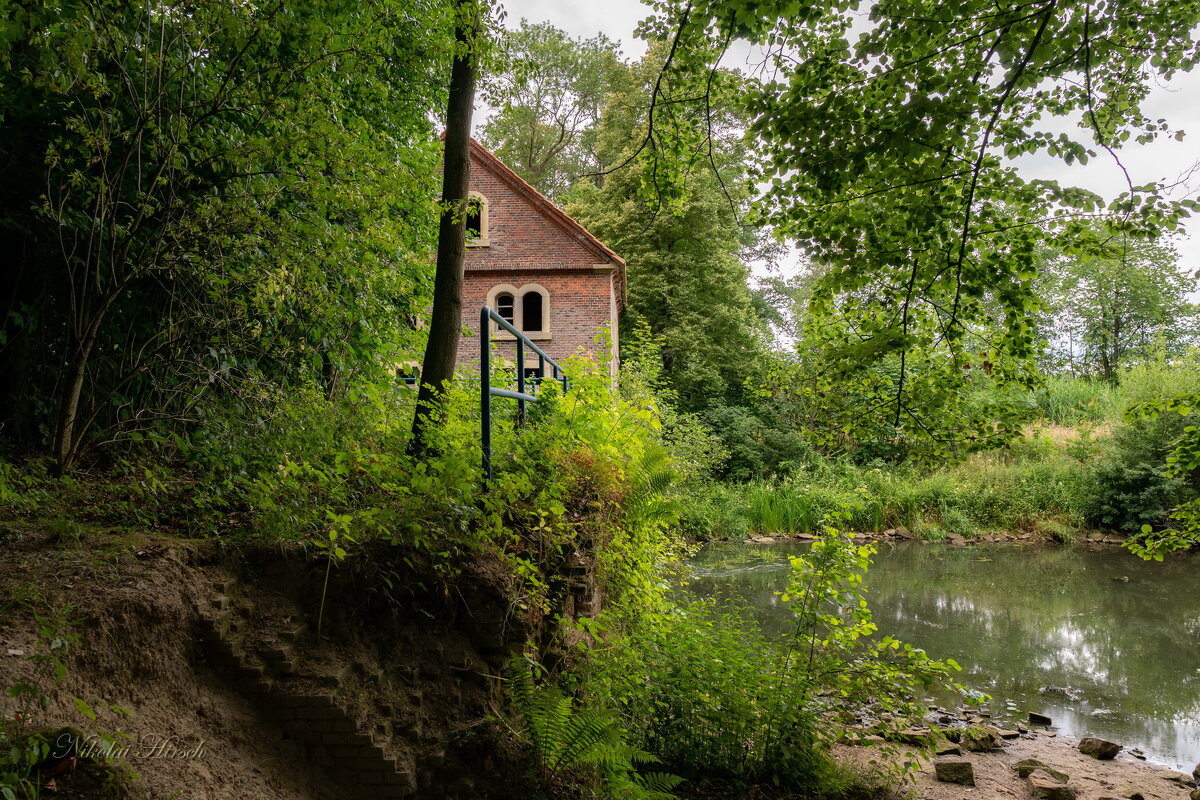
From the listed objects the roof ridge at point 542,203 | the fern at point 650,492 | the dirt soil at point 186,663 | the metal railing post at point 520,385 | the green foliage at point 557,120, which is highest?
the green foliage at point 557,120

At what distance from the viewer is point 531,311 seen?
21.4 metres

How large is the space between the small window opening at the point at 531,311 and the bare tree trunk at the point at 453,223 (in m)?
Answer: 15.0

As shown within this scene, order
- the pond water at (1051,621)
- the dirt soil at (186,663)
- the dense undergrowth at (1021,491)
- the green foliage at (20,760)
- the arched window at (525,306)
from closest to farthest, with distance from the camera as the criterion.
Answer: the green foliage at (20,760) < the dirt soil at (186,663) < the pond water at (1051,621) < the dense undergrowth at (1021,491) < the arched window at (525,306)

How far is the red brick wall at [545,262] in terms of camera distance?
20.7 meters

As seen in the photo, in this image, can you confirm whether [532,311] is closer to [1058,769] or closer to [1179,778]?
[1058,769]

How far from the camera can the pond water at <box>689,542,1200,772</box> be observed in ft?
26.5

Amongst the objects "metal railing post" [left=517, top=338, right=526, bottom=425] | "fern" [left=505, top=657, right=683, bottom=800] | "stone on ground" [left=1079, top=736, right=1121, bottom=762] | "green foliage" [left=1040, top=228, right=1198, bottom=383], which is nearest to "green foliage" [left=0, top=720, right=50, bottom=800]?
"fern" [left=505, top=657, right=683, bottom=800]

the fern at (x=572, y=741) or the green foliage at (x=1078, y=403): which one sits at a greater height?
the green foliage at (x=1078, y=403)

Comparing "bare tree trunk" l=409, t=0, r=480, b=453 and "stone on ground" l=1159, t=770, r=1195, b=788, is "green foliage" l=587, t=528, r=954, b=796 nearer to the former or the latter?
"bare tree trunk" l=409, t=0, r=480, b=453

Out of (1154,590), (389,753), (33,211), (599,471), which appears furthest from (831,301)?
(1154,590)

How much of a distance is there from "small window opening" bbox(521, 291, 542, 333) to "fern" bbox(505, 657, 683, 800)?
700 inches

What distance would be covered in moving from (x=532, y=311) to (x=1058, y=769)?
690 inches

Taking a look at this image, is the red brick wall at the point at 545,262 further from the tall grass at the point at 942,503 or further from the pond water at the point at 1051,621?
the pond water at the point at 1051,621

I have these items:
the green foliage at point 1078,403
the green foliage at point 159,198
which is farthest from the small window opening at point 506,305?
the green foliage at point 1078,403
